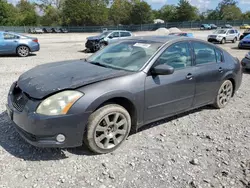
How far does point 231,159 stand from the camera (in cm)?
330

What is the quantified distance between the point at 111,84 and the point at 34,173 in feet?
4.56

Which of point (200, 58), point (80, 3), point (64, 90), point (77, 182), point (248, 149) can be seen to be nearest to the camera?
point (77, 182)

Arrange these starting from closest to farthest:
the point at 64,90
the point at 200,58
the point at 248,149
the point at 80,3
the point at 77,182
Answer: the point at 77,182 < the point at 64,90 < the point at 248,149 < the point at 200,58 < the point at 80,3


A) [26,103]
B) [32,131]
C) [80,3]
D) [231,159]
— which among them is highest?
[80,3]

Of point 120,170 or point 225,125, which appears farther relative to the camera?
point 225,125

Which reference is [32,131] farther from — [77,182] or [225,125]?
[225,125]

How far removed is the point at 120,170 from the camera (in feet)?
9.86

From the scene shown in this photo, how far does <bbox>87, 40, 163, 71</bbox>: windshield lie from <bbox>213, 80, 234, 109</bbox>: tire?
1.84 meters

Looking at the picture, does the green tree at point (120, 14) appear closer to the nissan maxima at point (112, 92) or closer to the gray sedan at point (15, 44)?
the gray sedan at point (15, 44)

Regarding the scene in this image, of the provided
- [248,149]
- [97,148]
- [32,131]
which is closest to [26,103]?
[32,131]

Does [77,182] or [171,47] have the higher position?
[171,47]

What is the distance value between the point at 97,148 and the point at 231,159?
177 centimetres

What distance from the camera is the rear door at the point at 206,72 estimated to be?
4268mm

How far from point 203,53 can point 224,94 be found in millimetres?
1136
